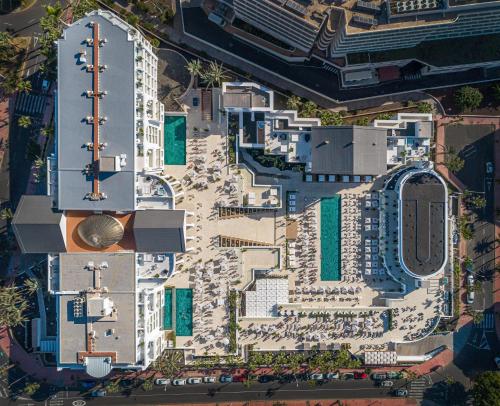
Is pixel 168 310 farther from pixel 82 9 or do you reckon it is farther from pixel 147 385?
pixel 82 9

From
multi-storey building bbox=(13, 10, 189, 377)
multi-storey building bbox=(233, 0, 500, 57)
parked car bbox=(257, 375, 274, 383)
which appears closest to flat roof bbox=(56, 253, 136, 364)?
multi-storey building bbox=(13, 10, 189, 377)

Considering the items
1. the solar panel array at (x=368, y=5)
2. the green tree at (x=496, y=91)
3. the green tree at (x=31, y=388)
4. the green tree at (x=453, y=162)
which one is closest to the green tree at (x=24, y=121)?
the green tree at (x=31, y=388)

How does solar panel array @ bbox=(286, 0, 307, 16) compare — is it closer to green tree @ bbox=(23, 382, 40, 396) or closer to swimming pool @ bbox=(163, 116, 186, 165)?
swimming pool @ bbox=(163, 116, 186, 165)

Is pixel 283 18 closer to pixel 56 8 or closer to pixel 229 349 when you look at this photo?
pixel 56 8

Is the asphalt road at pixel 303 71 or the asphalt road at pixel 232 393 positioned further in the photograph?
the asphalt road at pixel 232 393

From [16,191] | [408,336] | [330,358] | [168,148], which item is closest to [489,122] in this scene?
[408,336]

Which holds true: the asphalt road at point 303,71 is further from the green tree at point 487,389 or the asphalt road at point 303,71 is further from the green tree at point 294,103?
the green tree at point 487,389
